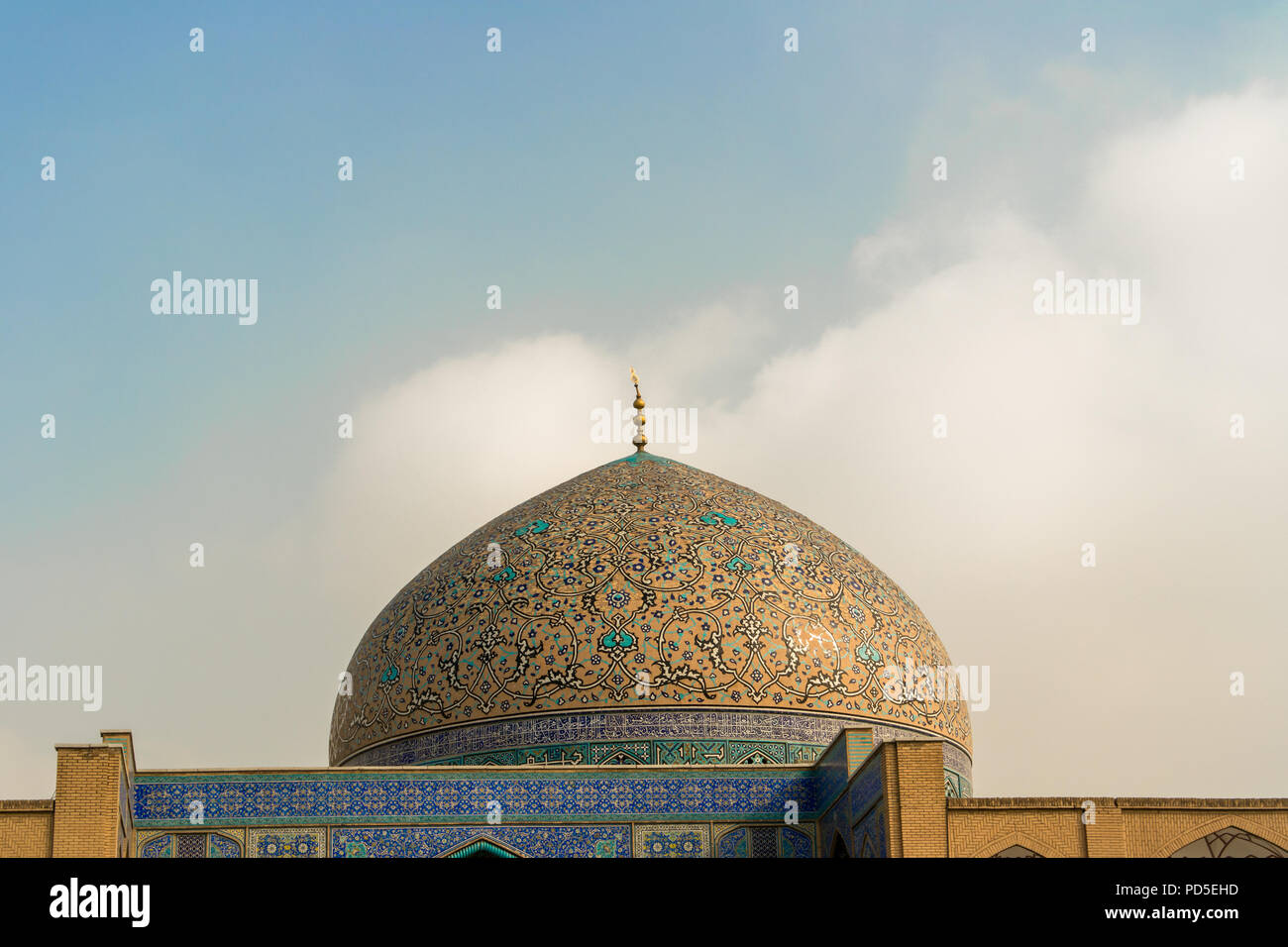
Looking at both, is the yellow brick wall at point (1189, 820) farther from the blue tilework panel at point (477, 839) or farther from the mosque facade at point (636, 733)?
the blue tilework panel at point (477, 839)

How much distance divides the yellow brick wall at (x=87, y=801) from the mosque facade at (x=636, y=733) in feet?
0.03

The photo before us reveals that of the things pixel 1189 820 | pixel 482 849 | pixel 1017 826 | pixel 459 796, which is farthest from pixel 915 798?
pixel 459 796

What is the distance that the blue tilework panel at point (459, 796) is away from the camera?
11953 millimetres

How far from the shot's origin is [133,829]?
38.9 ft

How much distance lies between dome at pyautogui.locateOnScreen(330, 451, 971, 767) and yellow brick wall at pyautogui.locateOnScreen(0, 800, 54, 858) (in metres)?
2.81

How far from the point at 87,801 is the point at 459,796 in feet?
7.35

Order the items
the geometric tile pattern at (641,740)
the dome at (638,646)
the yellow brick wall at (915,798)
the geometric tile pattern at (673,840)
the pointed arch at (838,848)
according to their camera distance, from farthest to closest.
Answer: the dome at (638,646) < the geometric tile pattern at (641,740) < the geometric tile pattern at (673,840) < the pointed arch at (838,848) < the yellow brick wall at (915,798)

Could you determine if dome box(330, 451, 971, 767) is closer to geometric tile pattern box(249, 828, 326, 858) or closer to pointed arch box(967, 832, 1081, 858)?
geometric tile pattern box(249, 828, 326, 858)

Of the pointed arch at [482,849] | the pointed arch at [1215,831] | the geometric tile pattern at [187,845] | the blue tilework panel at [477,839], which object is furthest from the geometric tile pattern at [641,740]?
the pointed arch at [1215,831]

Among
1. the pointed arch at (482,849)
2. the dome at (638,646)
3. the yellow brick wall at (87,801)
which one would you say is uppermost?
the dome at (638,646)

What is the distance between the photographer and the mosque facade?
10633mm
